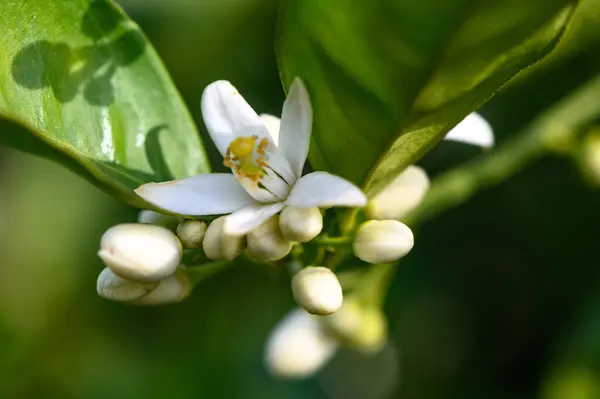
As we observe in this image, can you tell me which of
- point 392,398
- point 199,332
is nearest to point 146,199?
point 199,332

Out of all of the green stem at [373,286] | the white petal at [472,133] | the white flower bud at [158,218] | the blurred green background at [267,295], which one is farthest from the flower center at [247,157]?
the blurred green background at [267,295]

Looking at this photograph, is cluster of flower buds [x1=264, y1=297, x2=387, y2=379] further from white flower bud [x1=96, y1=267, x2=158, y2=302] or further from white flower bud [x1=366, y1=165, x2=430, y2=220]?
white flower bud [x1=96, y1=267, x2=158, y2=302]

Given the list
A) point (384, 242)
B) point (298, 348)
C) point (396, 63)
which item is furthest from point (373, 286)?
point (396, 63)

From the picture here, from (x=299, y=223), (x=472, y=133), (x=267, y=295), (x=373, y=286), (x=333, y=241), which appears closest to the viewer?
(x=299, y=223)

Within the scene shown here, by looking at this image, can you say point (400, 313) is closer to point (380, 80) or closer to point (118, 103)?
point (118, 103)

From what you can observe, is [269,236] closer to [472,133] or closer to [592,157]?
[472,133]

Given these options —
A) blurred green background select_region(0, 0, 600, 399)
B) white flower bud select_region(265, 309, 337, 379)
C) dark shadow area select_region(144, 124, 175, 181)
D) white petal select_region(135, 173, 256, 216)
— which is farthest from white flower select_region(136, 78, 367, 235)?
blurred green background select_region(0, 0, 600, 399)
